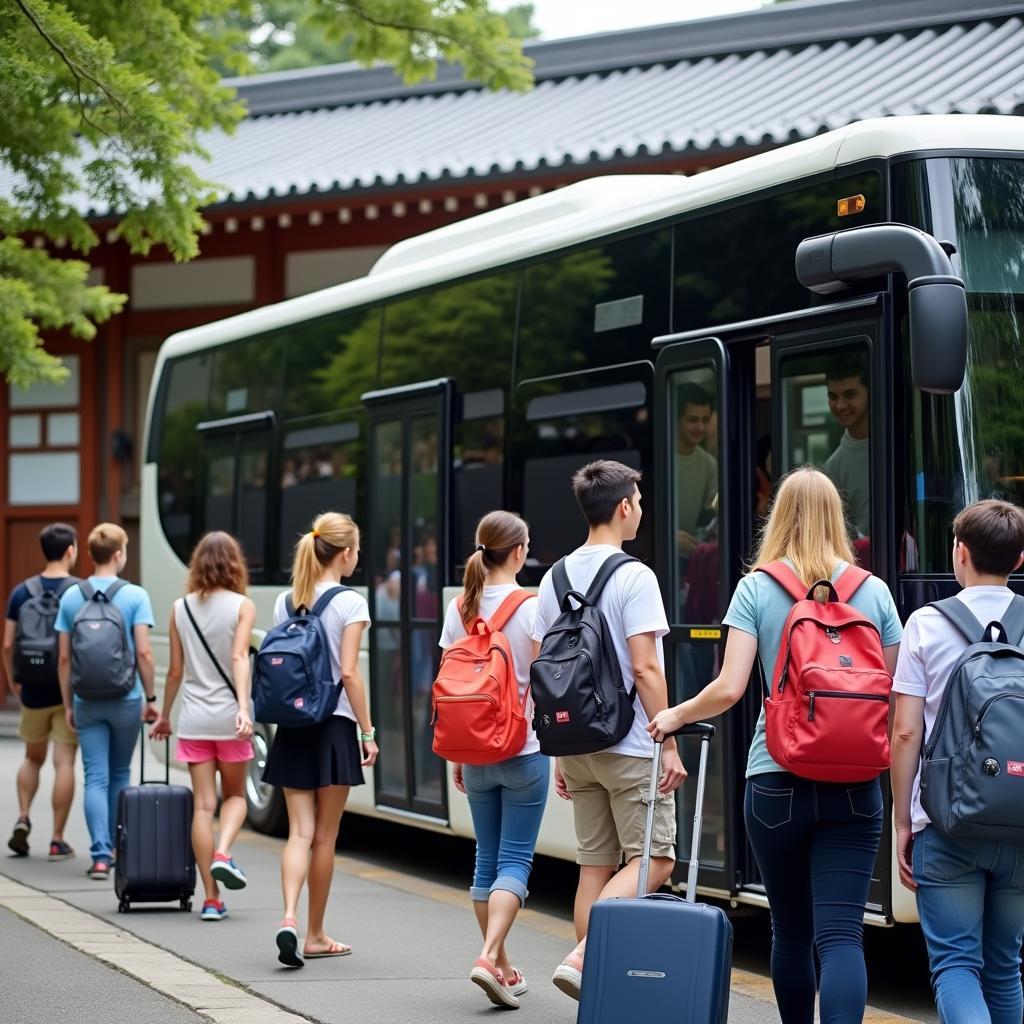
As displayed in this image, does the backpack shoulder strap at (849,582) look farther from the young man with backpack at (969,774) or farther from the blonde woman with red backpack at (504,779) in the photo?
the blonde woman with red backpack at (504,779)

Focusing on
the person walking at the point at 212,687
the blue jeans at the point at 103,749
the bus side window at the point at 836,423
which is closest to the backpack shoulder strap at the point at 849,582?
the bus side window at the point at 836,423

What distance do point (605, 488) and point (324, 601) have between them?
1.68 meters

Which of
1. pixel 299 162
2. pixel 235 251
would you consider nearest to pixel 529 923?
pixel 235 251

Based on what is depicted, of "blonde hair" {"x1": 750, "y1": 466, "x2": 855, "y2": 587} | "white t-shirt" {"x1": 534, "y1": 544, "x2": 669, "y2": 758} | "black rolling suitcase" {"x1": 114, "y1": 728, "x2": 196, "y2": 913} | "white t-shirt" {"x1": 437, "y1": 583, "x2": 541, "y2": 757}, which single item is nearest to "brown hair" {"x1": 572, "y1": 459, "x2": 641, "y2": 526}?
"white t-shirt" {"x1": 534, "y1": 544, "x2": 669, "y2": 758}

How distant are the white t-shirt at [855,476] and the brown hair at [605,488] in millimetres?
938

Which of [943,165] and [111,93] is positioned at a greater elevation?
[111,93]

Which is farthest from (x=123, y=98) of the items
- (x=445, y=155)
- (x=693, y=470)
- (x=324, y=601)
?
(x=445, y=155)

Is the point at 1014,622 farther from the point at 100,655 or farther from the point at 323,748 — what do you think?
the point at 100,655

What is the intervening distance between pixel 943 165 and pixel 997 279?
1.42 feet

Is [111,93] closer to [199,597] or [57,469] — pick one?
[199,597]

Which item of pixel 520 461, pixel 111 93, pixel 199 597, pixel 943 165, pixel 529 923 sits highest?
pixel 111 93

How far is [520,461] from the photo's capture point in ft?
29.2

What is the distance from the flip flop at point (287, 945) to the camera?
278 inches

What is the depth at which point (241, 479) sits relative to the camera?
1215cm
